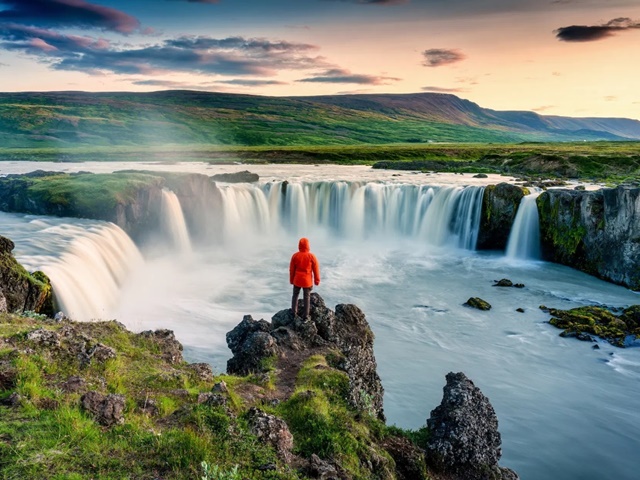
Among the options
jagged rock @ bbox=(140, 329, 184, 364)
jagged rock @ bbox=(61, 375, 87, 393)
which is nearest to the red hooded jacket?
jagged rock @ bbox=(140, 329, 184, 364)

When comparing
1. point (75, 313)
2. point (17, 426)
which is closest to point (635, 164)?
point (75, 313)

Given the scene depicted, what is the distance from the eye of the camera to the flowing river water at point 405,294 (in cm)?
1617

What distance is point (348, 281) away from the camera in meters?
32.0

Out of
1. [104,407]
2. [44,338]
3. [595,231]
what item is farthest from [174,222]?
[104,407]

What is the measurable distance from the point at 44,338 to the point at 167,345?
3.77 metres

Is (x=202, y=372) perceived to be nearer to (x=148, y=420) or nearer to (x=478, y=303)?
(x=148, y=420)

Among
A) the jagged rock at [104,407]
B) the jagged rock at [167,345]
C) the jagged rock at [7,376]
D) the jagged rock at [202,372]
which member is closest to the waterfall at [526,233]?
the jagged rock at [167,345]

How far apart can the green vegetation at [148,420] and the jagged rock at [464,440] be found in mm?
579

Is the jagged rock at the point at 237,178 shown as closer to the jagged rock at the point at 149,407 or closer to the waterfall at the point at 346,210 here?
the waterfall at the point at 346,210

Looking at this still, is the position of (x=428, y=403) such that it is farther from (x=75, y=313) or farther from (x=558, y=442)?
(x=75, y=313)

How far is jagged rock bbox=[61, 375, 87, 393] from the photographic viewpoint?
828cm

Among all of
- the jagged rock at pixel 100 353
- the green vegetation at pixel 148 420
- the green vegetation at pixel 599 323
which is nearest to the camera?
the green vegetation at pixel 148 420

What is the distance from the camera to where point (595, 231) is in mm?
31953

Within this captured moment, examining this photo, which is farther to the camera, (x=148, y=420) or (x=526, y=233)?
(x=526, y=233)
